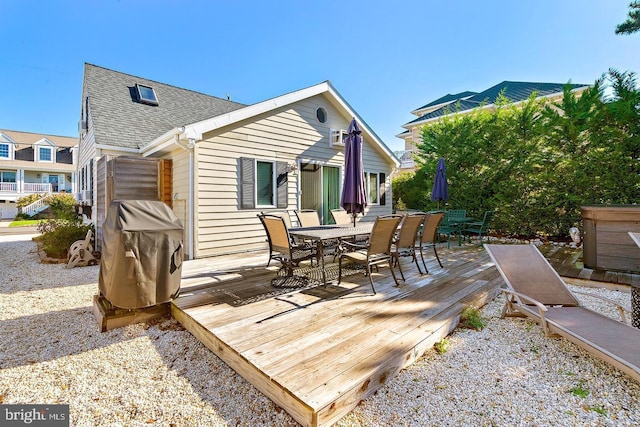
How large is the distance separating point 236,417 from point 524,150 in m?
9.16

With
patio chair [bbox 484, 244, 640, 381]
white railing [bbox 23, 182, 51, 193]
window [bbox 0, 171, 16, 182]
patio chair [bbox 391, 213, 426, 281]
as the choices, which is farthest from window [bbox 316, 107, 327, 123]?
window [bbox 0, 171, 16, 182]

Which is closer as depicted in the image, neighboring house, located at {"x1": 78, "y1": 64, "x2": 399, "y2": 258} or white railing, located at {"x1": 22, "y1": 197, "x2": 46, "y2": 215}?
neighboring house, located at {"x1": 78, "y1": 64, "x2": 399, "y2": 258}

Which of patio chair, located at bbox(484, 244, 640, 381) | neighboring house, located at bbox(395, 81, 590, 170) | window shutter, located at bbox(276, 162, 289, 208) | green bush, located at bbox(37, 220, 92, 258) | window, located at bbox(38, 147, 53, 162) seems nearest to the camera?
patio chair, located at bbox(484, 244, 640, 381)

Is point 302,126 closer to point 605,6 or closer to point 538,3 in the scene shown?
point 538,3

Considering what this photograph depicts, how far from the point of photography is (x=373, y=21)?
7914mm

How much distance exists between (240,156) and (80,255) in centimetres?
386

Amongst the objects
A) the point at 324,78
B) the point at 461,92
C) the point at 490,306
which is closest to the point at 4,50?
the point at 324,78

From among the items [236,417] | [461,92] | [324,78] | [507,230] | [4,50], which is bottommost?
[236,417]

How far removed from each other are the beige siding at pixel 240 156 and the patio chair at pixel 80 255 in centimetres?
227

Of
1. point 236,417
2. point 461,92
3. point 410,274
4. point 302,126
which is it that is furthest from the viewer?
point 461,92

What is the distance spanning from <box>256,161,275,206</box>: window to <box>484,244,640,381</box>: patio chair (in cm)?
503

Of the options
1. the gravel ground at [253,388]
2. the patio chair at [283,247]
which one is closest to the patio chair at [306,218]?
the patio chair at [283,247]

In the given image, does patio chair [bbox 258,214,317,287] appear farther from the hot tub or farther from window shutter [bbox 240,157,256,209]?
the hot tub

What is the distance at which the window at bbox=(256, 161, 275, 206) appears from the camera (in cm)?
700
